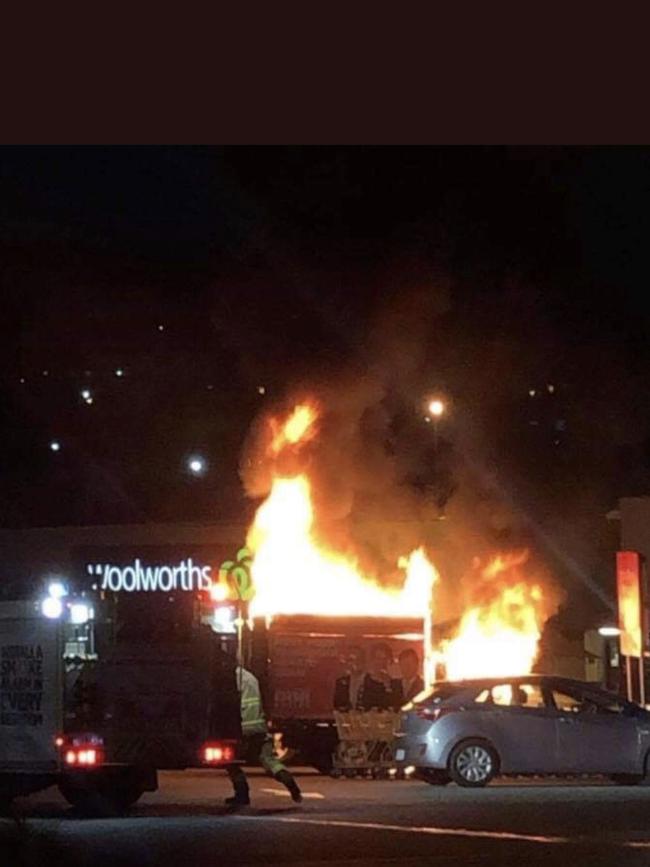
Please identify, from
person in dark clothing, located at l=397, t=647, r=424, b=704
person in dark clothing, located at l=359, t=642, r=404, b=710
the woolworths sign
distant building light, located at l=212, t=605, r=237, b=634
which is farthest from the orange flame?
distant building light, located at l=212, t=605, r=237, b=634

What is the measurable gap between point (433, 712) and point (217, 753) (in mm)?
4018

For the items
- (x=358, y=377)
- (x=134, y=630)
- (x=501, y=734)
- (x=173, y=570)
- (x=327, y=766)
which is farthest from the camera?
(x=358, y=377)

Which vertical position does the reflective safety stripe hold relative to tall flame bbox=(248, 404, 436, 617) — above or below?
below

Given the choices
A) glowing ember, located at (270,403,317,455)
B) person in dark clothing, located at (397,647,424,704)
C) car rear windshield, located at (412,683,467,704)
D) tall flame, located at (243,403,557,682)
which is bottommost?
car rear windshield, located at (412,683,467,704)

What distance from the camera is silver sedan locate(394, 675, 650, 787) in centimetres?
2100

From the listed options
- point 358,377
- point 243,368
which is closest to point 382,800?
point 358,377

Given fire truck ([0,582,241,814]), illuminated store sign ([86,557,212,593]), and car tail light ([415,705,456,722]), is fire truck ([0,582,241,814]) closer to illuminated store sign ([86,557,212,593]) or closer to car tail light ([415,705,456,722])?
car tail light ([415,705,456,722])

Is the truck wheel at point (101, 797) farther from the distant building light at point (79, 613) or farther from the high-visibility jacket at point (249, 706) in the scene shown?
the distant building light at point (79, 613)

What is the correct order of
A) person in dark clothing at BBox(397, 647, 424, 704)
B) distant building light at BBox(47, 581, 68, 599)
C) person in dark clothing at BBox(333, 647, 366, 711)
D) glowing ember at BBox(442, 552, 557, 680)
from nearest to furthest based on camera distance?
distant building light at BBox(47, 581, 68, 599)
person in dark clothing at BBox(333, 647, 366, 711)
person in dark clothing at BBox(397, 647, 424, 704)
glowing ember at BBox(442, 552, 557, 680)

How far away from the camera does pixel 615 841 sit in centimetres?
1441

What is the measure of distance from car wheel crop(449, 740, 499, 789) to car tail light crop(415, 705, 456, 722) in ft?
1.36

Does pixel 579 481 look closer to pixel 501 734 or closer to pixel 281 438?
pixel 281 438

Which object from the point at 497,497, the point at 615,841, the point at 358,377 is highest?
the point at 358,377

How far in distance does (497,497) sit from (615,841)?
78.5 ft
